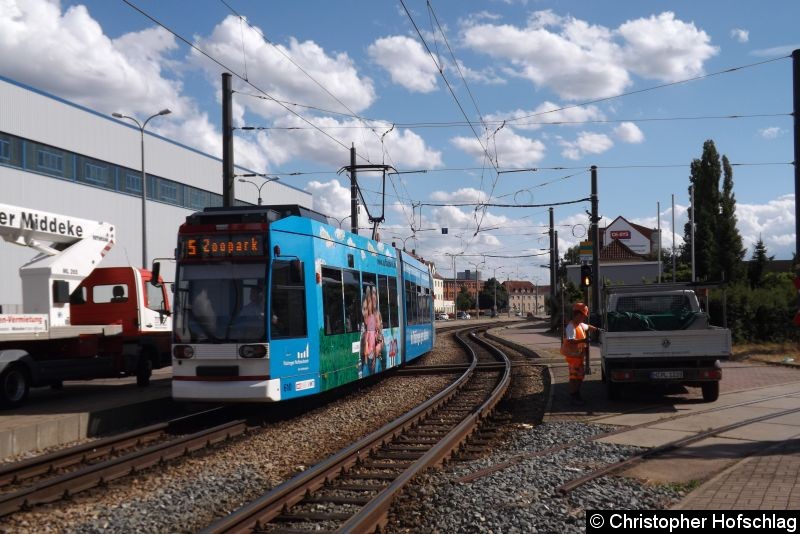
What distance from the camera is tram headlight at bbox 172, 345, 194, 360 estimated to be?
11.5m

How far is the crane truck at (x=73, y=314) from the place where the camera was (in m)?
13.5

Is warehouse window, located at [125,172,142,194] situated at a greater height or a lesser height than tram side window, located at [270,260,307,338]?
Answer: greater

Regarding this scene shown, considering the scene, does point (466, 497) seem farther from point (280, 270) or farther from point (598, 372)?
point (598, 372)

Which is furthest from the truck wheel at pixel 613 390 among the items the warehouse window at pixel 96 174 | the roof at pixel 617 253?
the roof at pixel 617 253

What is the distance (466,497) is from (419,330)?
16.7 m

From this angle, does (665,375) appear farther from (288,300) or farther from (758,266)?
(758,266)

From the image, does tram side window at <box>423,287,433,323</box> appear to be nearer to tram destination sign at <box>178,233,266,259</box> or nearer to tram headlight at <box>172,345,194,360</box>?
tram destination sign at <box>178,233,266,259</box>

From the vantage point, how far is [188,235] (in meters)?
11.9

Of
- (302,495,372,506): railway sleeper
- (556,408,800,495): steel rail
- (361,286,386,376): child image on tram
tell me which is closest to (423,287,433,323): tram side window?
(361,286,386,376): child image on tram

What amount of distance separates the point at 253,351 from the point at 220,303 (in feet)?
3.06

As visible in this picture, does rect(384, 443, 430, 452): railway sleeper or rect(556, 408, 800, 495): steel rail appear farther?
rect(384, 443, 430, 452): railway sleeper

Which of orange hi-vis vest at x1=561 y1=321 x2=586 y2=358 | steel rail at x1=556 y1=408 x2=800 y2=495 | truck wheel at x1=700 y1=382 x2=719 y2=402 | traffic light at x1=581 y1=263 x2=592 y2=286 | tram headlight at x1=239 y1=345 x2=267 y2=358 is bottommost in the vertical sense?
steel rail at x1=556 y1=408 x2=800 y2=495

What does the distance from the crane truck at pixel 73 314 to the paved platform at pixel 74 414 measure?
44 centimetres

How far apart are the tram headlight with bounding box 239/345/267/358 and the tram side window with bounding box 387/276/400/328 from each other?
7226mm
